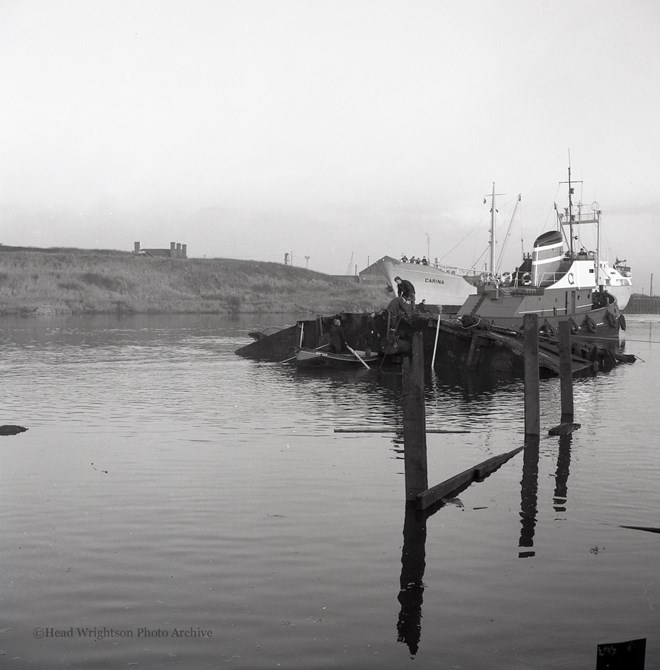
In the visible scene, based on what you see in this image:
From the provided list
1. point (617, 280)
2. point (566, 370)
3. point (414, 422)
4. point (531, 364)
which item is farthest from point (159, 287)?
point (414, 422)

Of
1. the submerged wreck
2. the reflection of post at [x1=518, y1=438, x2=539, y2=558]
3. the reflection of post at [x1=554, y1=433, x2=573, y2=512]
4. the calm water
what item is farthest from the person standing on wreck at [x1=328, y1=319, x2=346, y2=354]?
the reflection of post at [x1=518, y1=438, x2=539, y2=558]

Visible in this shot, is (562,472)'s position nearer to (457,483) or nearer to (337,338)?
(457,483)

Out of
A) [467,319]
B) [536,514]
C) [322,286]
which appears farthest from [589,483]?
[322,286]

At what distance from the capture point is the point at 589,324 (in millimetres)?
44781

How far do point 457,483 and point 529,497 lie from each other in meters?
1.12

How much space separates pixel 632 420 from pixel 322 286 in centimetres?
12372

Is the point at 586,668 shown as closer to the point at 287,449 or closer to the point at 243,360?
the point at 287,449

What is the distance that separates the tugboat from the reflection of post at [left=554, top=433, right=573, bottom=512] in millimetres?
16670

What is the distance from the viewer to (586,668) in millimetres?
7172

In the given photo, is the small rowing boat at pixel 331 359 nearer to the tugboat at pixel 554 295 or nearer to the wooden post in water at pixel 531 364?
the tugboat at pixel 554 295

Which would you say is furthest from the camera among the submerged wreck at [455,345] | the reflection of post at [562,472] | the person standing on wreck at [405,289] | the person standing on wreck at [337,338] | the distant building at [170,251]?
the distant building at [170,251]

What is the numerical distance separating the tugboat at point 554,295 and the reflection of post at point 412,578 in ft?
78.2

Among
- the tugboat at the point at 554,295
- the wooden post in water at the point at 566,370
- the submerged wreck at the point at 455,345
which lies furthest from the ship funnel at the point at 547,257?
the wooden post in water at the point at 566,370

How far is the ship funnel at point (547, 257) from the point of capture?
2014 inches
